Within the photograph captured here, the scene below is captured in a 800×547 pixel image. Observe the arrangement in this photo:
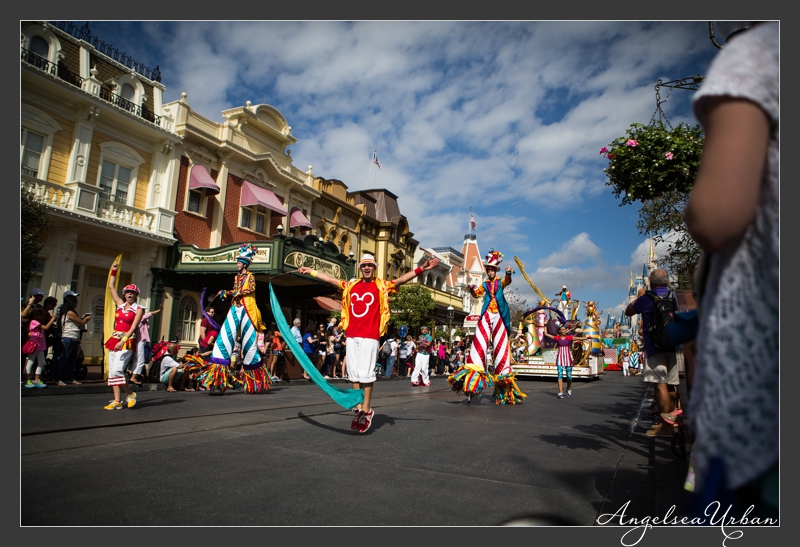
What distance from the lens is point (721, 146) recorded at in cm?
116

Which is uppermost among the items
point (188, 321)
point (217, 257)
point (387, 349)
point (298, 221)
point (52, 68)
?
A: point (52, 68)

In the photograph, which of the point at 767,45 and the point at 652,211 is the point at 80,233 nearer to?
the point at 652,211

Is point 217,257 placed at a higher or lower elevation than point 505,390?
higher

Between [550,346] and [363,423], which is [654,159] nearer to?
[363,423]

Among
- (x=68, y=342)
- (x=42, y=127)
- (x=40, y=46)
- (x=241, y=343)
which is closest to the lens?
(x=68, y=342)

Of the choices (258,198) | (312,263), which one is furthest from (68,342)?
(258,198)

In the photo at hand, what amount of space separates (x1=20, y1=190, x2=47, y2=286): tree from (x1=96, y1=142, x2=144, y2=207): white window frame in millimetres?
4228

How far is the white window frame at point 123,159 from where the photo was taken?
1680cm

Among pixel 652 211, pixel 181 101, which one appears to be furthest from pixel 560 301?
pixel 181 101

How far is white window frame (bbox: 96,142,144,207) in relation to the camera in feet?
55.1

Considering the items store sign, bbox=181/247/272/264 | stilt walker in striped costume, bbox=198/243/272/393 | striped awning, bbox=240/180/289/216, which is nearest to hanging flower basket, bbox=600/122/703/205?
stilt walker in striped costume, bbox=198/243/272/393

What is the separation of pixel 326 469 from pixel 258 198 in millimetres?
19557

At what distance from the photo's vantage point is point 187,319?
1992cm

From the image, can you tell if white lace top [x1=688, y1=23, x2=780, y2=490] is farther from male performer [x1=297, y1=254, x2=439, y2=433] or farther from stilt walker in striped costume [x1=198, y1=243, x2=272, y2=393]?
stilt walker in striped costume [x1=198, y1=243, x2=272, y2=393]
